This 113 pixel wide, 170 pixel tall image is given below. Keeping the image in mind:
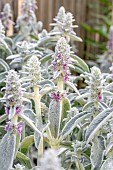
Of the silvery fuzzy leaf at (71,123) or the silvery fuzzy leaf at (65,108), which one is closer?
the silvery fuzzy leaf at (71,123)

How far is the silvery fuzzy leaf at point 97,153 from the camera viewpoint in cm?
113

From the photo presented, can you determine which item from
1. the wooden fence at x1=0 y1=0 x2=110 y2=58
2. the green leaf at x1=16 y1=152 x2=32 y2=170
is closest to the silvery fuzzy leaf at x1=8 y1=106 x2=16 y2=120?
the green leaf at x1=16 y1=152 x2=32 y2=170

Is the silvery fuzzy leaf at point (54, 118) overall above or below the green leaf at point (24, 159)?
above

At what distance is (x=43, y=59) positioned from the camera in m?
1.61

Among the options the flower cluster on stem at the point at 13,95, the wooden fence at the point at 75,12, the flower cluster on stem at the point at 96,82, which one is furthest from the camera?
the wooden fence at the point at 75,12

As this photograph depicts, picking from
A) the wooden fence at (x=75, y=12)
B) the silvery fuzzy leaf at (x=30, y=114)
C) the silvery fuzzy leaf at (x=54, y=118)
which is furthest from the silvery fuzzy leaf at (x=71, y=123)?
the wooden fence at (x=75, y=12)

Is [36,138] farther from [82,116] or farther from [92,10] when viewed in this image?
[92,10]

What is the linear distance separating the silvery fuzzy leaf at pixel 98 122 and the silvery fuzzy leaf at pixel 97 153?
0.09 ft

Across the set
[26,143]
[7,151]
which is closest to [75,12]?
[26,143]

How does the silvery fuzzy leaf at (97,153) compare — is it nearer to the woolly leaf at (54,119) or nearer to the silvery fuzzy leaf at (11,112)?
the woolly leaf at (54,119)

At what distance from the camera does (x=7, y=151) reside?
109cm

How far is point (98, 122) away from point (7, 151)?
0.24 m

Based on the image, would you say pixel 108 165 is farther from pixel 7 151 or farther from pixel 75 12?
pixel 75 12

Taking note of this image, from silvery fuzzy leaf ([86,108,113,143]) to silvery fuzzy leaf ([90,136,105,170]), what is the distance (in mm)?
27
